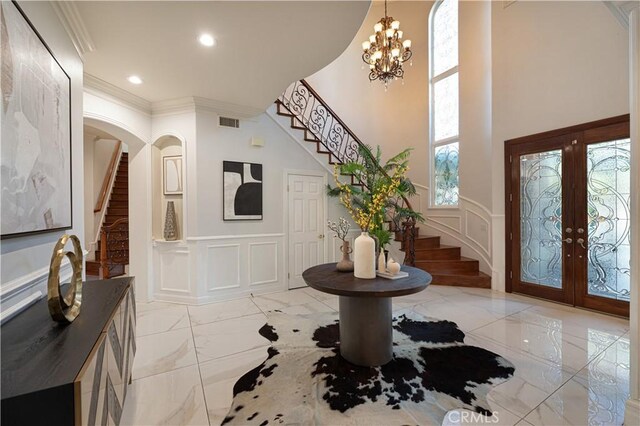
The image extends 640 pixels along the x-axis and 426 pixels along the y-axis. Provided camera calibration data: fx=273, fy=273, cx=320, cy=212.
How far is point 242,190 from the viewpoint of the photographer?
4.50 m

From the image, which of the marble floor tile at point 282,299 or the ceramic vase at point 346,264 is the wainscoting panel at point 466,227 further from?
the ceramic vase at point 346,264

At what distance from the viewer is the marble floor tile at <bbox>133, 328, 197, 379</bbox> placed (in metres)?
2.45

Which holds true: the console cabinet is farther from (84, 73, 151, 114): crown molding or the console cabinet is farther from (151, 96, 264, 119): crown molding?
(151, 96, 264, 119): crown molding

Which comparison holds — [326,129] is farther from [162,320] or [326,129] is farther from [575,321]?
[575,321]

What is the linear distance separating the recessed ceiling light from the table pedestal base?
108 inches

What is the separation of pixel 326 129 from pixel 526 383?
237 inches

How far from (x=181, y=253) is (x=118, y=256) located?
2706mm

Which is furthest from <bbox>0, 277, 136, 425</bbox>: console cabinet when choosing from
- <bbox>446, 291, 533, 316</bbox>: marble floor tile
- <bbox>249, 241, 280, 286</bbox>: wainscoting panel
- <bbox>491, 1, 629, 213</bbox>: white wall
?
<bbox>491, 1, 629, 213</bbox>: white wall

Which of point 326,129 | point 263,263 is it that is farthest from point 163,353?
point 326,129

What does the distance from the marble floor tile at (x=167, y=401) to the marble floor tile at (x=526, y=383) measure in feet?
6.98

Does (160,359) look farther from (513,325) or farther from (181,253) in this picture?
(513,325)

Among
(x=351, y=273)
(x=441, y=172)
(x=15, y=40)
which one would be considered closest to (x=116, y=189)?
(x=15, y=40)

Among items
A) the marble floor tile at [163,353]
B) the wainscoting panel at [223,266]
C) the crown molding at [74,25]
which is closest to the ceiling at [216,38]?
the crown molding at [74,25]

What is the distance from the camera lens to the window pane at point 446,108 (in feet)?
19.1
